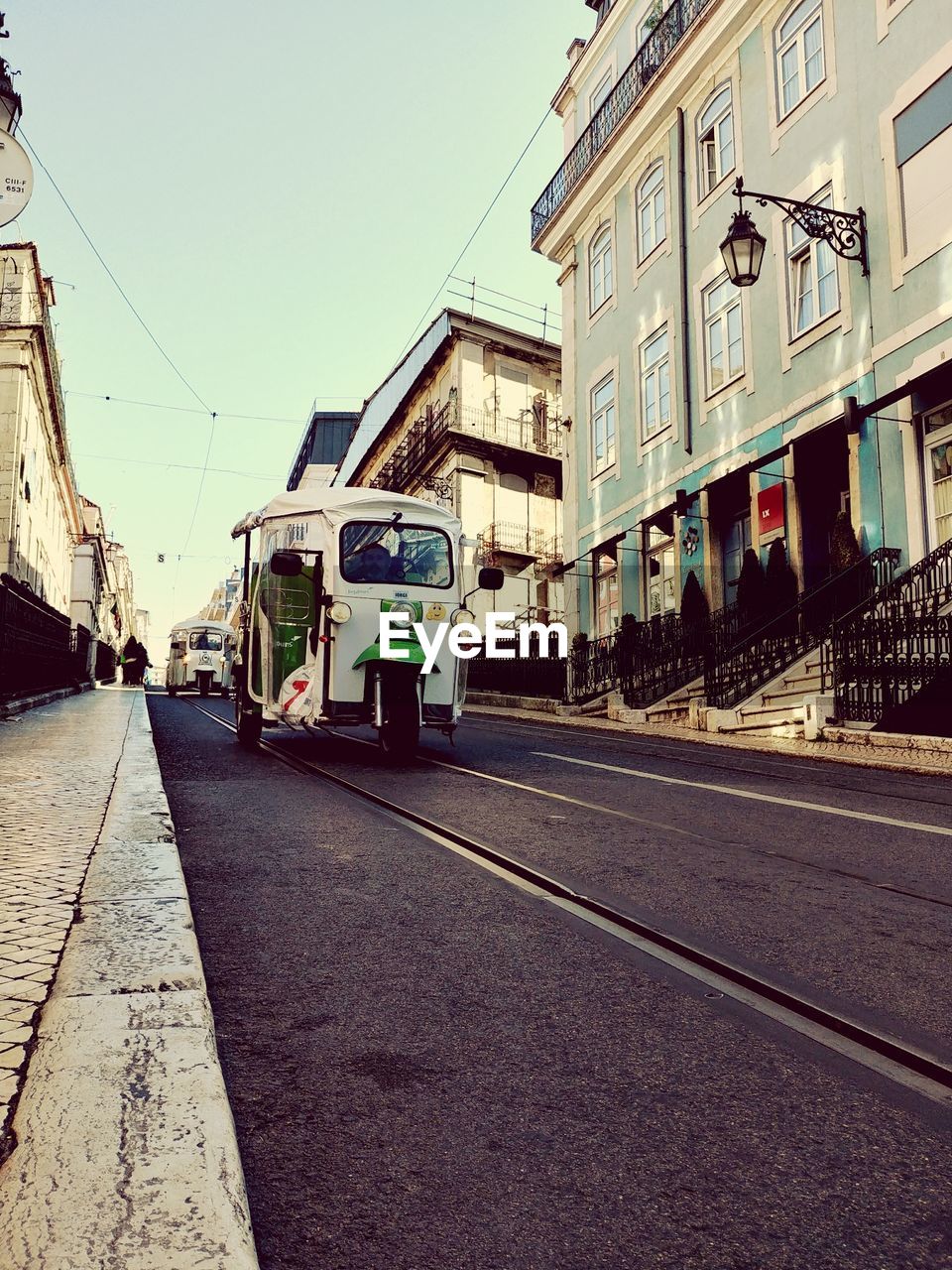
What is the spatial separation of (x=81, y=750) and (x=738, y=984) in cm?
755

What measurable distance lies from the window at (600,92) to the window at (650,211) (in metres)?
3.06

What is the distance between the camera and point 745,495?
1847cm

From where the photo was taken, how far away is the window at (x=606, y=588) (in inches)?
929

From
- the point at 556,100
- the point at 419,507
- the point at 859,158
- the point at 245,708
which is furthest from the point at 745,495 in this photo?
the point at 556,100

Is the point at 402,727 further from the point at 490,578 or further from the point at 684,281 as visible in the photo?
the point at 684,281

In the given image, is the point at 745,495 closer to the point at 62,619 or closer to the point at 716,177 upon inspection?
the point at 716,177

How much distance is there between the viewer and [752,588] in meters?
16.2

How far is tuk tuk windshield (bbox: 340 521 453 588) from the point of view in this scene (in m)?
9.77

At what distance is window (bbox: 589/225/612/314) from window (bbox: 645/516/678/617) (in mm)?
6829

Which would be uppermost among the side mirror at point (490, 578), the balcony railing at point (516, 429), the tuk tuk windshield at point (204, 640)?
the balcony railing at point (516, 429)

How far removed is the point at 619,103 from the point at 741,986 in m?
23.9

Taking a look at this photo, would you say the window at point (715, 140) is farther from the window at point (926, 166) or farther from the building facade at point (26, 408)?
the building facade at point (26, 408)

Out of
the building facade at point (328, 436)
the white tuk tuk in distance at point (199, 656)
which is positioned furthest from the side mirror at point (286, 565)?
the building facade at point (328, 436)

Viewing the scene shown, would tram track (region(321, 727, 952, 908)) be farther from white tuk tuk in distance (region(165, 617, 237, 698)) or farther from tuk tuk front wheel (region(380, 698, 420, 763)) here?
white tuk tuk in distance (region(165, 617, 237, 698))
